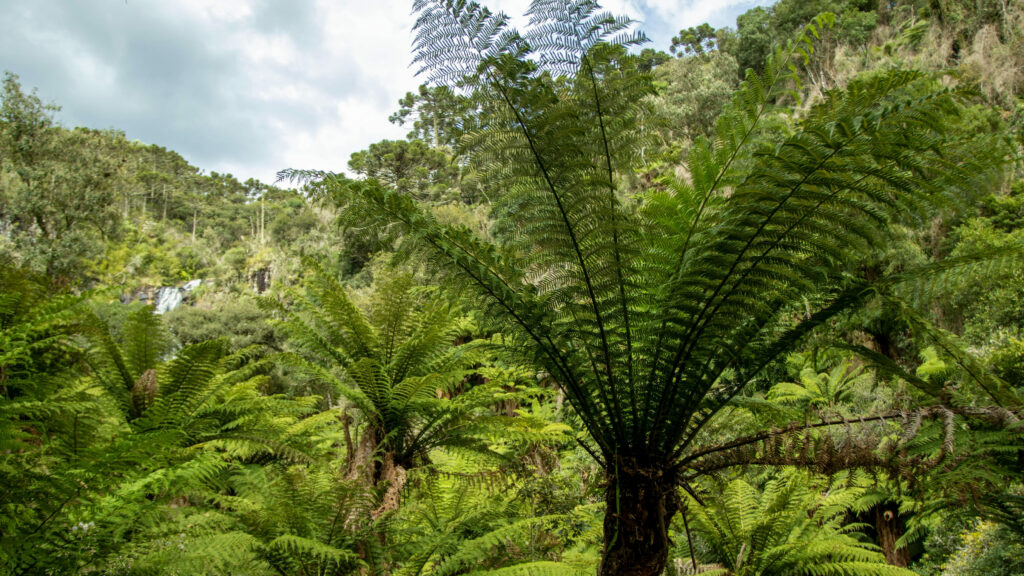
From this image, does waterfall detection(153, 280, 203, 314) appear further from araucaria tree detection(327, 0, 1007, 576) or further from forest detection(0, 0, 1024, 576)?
araucaria tree detection(327, 0, 1007, 576)

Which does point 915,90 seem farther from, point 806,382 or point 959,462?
point 806,382

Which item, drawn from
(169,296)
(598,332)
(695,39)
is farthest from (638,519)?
(695,39)

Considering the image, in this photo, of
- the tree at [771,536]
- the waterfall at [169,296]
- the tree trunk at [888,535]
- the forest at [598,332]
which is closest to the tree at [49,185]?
the waterfall at [169,296]

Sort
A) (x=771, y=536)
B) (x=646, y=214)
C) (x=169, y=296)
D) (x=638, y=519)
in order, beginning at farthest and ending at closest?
(x=169, y=296) → (x=771, y=536) → (x=646, y=214) → (x=638, y=519)

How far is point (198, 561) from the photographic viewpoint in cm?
144

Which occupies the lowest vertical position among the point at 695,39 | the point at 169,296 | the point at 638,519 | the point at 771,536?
the point at 771,536

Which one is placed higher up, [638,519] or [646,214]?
[646,214]

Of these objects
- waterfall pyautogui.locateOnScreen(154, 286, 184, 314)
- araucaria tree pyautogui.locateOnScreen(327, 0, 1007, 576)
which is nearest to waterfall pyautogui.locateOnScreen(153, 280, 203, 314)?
waterfall pyautogui.locateOnScreen(154, 286, 184, 314)

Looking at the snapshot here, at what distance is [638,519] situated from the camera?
160cm

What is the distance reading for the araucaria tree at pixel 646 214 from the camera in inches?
55.7

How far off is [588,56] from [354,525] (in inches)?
78.9

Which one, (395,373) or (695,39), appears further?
(695,39)

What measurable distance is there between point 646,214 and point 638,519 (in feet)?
3.32

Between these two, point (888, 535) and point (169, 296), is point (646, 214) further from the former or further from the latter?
point (169, 296)
